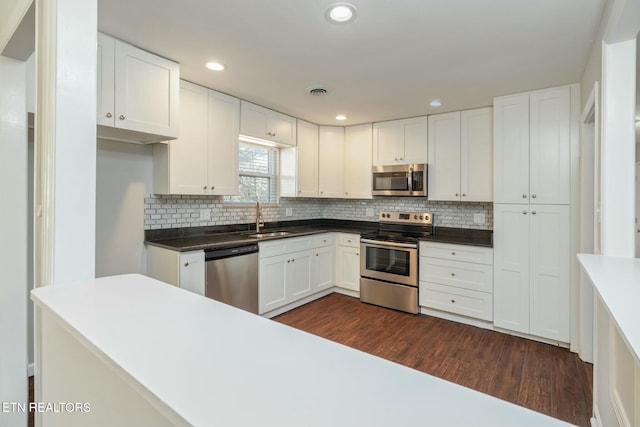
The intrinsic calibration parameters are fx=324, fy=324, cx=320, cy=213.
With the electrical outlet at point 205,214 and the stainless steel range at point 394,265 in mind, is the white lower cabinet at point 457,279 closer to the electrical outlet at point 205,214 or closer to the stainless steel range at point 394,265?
the stainless steel range at point 394,265

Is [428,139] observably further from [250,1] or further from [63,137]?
[63,137]

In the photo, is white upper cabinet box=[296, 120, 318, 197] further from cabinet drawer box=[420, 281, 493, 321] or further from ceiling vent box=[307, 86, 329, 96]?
cabinet drawer box=[420, 281, 493, 321]

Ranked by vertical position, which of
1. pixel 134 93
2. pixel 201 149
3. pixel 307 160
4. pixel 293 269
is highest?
pixel 134 93

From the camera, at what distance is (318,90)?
3.05m

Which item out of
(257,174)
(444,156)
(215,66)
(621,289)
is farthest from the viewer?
(257,174)

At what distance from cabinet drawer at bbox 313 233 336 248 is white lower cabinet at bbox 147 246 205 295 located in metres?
1.60

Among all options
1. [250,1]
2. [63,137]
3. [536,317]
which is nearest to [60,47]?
[63,137]

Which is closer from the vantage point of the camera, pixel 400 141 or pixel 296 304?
pixel 296 304

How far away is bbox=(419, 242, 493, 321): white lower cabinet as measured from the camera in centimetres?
329

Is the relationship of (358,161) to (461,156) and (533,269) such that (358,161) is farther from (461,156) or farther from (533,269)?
(533,269)

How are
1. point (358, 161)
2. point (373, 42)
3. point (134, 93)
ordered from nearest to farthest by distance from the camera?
point (373, 42) → point (134, 93) → point (358, 161)

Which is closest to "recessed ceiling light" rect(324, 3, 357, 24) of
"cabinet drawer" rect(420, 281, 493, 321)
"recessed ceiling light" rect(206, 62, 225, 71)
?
"recessed ceiling light" rect(206, 62, 225, 71)

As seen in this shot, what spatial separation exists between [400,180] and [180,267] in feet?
8.79

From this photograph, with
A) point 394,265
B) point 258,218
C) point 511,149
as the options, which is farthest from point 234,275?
point 511,149
